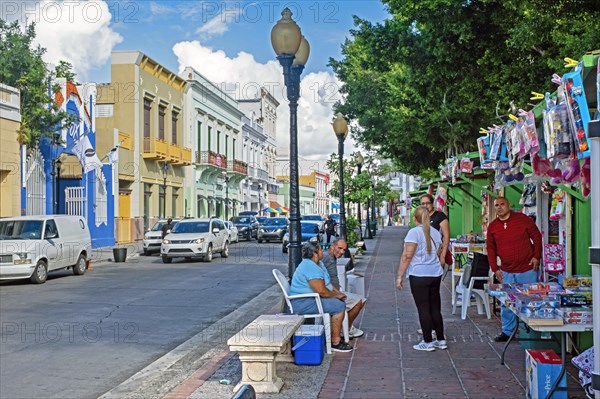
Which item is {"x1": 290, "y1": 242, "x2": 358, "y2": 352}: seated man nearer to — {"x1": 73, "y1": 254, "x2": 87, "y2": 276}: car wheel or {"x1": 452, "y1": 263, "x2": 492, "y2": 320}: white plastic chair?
Answer: {"x1": 452, "y1": 263, "x2": 492, "y2": 320}: white plastic chair

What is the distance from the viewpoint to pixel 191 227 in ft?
83.7

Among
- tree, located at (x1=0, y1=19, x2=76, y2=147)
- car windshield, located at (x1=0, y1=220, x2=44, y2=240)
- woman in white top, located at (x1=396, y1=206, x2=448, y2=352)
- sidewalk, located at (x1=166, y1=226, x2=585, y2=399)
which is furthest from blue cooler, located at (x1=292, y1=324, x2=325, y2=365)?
tree, located at (x1=0, y1=19, x2=76, y2=147)

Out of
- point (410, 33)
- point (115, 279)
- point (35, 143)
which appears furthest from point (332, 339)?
point (35, 143)

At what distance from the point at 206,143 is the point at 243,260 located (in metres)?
26.2

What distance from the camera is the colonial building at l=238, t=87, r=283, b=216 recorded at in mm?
63656

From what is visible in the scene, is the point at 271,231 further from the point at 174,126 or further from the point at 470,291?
the point at 470,291

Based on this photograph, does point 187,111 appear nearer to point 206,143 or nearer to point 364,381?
point 206,143

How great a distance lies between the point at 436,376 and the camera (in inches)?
271

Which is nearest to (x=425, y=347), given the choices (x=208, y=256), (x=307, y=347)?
(x=307, y=347)

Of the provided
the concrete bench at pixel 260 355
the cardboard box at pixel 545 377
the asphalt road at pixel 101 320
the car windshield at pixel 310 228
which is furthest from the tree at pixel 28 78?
the cardboard box at pixel 545 377

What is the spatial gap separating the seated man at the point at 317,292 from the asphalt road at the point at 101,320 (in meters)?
2.07

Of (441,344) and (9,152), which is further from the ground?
(9,152)

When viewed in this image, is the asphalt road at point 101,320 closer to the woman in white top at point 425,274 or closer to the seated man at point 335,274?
the seated man at point 335,274

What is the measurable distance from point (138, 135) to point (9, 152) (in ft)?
46.6
